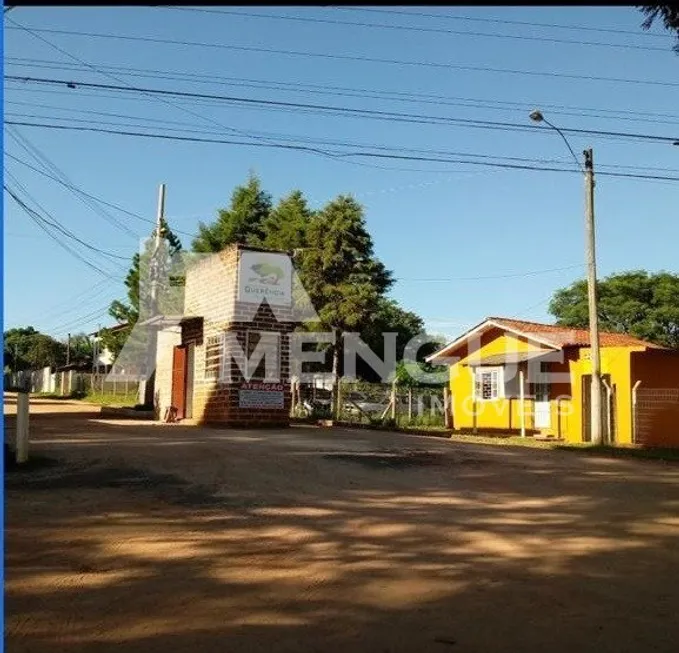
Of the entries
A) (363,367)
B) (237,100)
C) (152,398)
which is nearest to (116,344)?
(363,367)

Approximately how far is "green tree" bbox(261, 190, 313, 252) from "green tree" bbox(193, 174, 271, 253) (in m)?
0.73

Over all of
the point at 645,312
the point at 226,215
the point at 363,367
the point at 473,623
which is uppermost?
the point at 226,215

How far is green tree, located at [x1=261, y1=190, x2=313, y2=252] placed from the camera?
41031 mm

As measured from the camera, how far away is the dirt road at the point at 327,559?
352cm

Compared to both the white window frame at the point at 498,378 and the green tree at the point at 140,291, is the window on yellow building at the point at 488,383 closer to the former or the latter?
the white window frame at the point at 498,378

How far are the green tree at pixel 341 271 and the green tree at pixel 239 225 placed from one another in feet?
15.9

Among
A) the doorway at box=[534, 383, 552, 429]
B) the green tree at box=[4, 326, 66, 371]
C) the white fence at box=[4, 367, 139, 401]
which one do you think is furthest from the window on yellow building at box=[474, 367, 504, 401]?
the green tree at box=[4, 326, 66, 371]

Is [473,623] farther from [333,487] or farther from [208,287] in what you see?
[208,287]

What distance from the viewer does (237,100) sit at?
14.0 meters

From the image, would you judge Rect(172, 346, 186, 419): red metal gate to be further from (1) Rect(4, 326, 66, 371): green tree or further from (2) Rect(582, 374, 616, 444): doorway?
(1) Rect(4, 326, 66, 371): green tree

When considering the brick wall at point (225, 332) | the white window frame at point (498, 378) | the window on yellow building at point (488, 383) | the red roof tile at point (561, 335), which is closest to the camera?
the brick wall at point (225, 332)

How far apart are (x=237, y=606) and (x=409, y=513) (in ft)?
9.30

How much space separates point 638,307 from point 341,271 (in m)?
21.2

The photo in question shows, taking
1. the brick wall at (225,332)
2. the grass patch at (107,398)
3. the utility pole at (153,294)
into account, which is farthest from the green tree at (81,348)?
the brick wall at (225,332)
